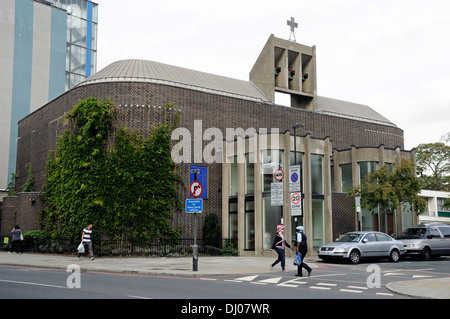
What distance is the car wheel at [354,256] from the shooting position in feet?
72.6

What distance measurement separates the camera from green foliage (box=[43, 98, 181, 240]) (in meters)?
28.5

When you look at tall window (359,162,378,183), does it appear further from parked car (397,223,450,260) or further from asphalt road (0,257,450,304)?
asphalt road (0,257,450,304)

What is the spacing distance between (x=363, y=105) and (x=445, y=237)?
23.6 meters

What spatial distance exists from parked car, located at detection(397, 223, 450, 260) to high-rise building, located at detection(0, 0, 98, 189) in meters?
45.6

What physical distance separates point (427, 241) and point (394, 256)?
2.67 metres

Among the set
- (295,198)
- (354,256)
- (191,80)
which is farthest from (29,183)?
(354,256)

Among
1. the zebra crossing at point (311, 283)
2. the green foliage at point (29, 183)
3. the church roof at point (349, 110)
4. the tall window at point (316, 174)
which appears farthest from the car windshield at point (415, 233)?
the green foliage at point (29, 183)

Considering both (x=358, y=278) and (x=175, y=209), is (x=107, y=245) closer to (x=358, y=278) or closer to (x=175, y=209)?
(x=175, y=209)

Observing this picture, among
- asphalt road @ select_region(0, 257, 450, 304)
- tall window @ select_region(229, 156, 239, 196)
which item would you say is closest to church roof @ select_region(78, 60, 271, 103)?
tall window @ select_region(229, 156, 239, 196)

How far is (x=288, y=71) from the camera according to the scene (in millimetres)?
39500

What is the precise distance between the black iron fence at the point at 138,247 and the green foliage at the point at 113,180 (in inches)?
21.6

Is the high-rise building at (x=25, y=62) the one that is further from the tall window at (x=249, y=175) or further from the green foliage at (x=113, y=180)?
the tall window at (x=249, y=175)

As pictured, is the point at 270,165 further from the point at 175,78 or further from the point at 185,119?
the point at 175,78
